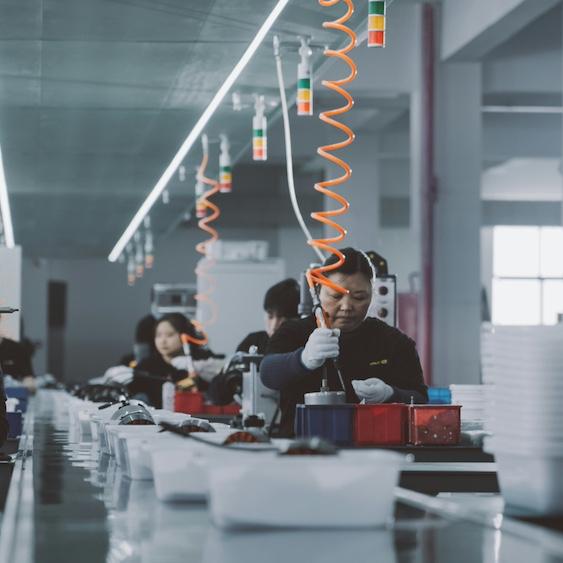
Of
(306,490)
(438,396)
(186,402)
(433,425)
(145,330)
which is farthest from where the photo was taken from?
(145,330)

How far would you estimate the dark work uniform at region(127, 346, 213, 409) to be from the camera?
6777 millimetres

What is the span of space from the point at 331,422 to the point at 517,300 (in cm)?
1935

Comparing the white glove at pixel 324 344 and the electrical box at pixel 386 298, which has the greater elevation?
the electrical box at pixel 386 298

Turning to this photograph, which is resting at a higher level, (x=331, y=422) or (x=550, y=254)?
(x=550, y=254)

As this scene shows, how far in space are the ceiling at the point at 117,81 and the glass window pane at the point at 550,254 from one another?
12.1m

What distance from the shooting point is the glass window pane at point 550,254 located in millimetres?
22016

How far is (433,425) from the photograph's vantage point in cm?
303

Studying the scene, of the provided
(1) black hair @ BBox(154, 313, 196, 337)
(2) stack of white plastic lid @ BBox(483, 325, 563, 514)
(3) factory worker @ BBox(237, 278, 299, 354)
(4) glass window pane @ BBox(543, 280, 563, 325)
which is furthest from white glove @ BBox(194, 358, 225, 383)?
(4) glass window pane @ BBox(543, 280, 563, 325)

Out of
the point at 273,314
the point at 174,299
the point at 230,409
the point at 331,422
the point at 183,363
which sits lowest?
the point at 230,409

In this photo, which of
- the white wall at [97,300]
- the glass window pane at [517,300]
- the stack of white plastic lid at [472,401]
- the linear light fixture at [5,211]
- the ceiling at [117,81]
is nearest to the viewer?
the stack of white plastic lid at [472,401]

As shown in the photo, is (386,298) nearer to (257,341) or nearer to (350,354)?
(257,341)

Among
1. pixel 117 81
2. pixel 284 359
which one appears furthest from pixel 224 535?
pixel 117 81

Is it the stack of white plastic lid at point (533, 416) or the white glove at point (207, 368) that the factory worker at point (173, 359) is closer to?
the white glove at point (207, 368)

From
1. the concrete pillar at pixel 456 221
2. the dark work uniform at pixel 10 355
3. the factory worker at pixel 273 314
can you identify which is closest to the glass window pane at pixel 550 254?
the concrete pillar at pixel 456 221
